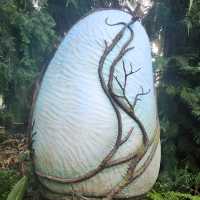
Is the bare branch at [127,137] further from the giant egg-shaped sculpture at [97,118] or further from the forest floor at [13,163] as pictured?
the forest floor at [13,163]

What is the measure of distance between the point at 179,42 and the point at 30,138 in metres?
1.96

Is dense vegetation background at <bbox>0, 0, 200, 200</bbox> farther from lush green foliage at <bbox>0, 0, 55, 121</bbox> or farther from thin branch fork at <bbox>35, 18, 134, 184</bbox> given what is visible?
thin branch fork at <bbox>35, 18, 134, 184</bbox>

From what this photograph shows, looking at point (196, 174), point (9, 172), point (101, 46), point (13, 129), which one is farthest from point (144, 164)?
point (13, 129)

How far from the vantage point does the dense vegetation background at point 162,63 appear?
312 cm

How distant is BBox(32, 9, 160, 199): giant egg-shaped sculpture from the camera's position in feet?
6.47

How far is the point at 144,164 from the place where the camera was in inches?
82.3

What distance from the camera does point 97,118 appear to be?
1.98m

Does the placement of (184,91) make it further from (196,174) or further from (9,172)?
(9,172)

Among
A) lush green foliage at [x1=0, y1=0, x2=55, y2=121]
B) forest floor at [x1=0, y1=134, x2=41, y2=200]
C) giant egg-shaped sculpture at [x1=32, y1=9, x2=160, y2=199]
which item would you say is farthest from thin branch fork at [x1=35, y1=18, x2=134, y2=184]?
lush green foliage at [x1=0, y1=0, x2=55, y2=121]

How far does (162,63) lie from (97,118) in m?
1.37

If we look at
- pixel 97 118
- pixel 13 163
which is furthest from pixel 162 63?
pixel 97 118

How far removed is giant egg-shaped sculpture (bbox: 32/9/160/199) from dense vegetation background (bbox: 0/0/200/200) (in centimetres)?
89

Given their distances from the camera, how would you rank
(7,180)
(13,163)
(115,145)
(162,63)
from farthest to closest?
(162,63)
(13,163)
(7,180)
(115,145)

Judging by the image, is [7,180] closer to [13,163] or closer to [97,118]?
[13,163]
